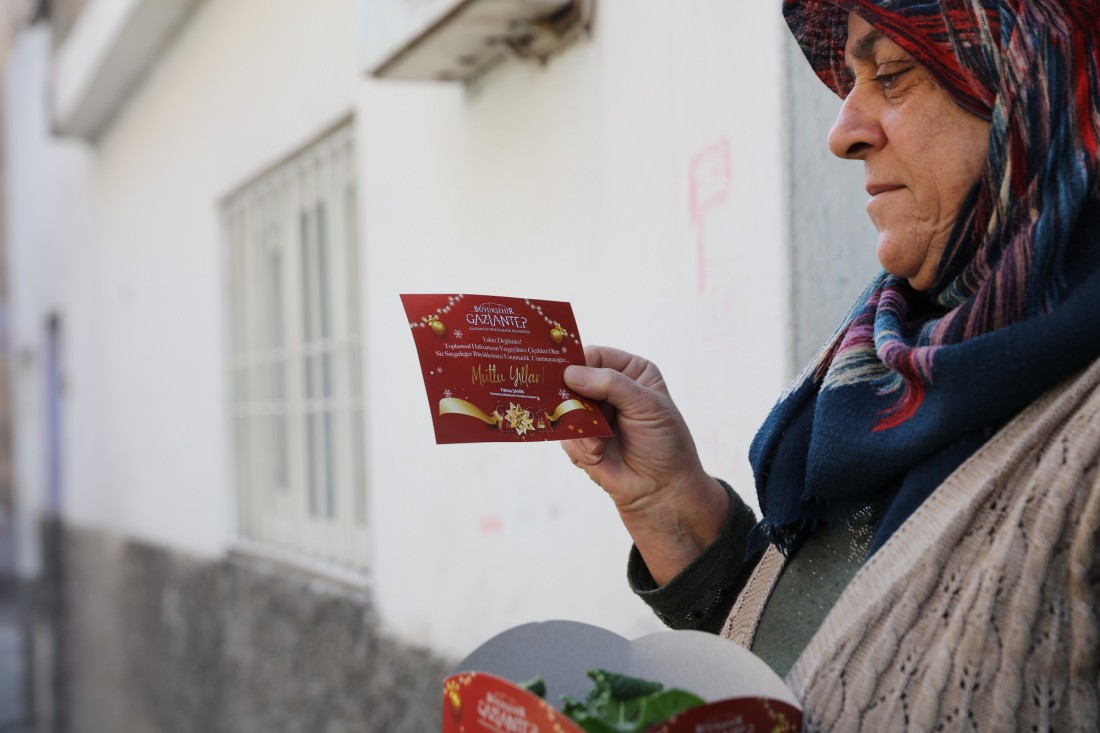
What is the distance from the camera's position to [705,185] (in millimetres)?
2541

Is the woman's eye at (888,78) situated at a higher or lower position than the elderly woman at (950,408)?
higher

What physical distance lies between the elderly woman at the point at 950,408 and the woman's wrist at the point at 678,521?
13cm

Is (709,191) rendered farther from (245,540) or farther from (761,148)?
(245,540)

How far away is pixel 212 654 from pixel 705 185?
4.38 metres

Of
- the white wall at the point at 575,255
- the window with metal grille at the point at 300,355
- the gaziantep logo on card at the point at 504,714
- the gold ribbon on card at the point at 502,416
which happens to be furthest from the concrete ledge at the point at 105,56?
the gaziantep logo on card at the point at 504,714

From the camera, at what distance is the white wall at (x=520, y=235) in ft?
8.03

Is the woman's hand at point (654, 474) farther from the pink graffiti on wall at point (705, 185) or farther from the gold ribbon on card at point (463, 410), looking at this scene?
the pink graffiti on wall at point (705, 185)

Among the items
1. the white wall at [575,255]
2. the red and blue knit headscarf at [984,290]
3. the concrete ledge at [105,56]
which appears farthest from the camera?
the concrete ledge at [105,56]

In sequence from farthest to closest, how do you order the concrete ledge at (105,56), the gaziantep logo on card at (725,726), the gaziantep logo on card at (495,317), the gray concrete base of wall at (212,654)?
the concrete ledge at (105,56)
the gray concrete base of wall at (212,654)
the gaziantep logo on card at (495,317)
the gaziantep logo on card at (725,726)

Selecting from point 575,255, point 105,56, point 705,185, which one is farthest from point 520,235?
point 105,56

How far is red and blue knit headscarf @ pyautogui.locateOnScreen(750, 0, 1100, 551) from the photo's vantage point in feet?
3.56

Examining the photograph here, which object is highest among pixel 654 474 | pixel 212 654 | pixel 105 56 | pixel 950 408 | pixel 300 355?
pixel 105 56

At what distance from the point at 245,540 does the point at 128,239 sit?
2.73m

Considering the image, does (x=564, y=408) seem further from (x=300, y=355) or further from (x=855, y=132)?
(x=300, y=355)
